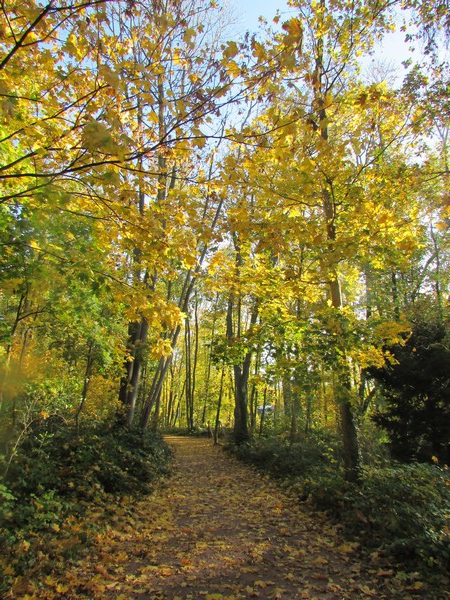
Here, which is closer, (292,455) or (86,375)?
(86,375)

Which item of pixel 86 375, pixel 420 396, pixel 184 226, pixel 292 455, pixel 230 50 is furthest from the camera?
pixel 292 455

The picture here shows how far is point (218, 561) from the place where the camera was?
399 cm

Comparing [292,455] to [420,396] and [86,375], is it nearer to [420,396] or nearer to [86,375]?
[420,396]

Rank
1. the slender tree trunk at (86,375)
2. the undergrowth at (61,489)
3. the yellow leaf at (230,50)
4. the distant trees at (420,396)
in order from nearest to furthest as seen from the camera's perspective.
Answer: the yellow leaf at (230,50)
the undergrowth at (61,489)
the slender tree trunk at (86,375)
the distant trees at (420,396)

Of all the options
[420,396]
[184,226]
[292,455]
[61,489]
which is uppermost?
[184,226]

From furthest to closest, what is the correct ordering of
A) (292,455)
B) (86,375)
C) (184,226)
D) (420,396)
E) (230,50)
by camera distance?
(292,455), (420,396), (86,375), (184,226), (230,50)

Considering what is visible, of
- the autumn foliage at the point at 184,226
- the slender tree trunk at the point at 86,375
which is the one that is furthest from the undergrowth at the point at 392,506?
the slender tree trunk at the point at 86,375

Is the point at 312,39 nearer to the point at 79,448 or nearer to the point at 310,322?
the point at 310,322

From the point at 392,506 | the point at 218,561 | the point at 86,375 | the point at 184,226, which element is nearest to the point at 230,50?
the point at 184,226

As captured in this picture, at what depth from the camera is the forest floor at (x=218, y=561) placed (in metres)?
3.29

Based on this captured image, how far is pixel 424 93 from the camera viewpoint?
5.71 m

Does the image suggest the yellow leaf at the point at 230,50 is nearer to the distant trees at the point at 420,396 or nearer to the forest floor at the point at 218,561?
the forest floor at the point at 218,561

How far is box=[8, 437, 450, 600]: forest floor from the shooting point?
3.29m

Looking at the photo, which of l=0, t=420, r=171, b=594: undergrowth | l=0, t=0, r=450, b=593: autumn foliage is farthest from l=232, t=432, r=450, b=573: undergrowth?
l=0, t=420, r=171, b=594: undergrowth
